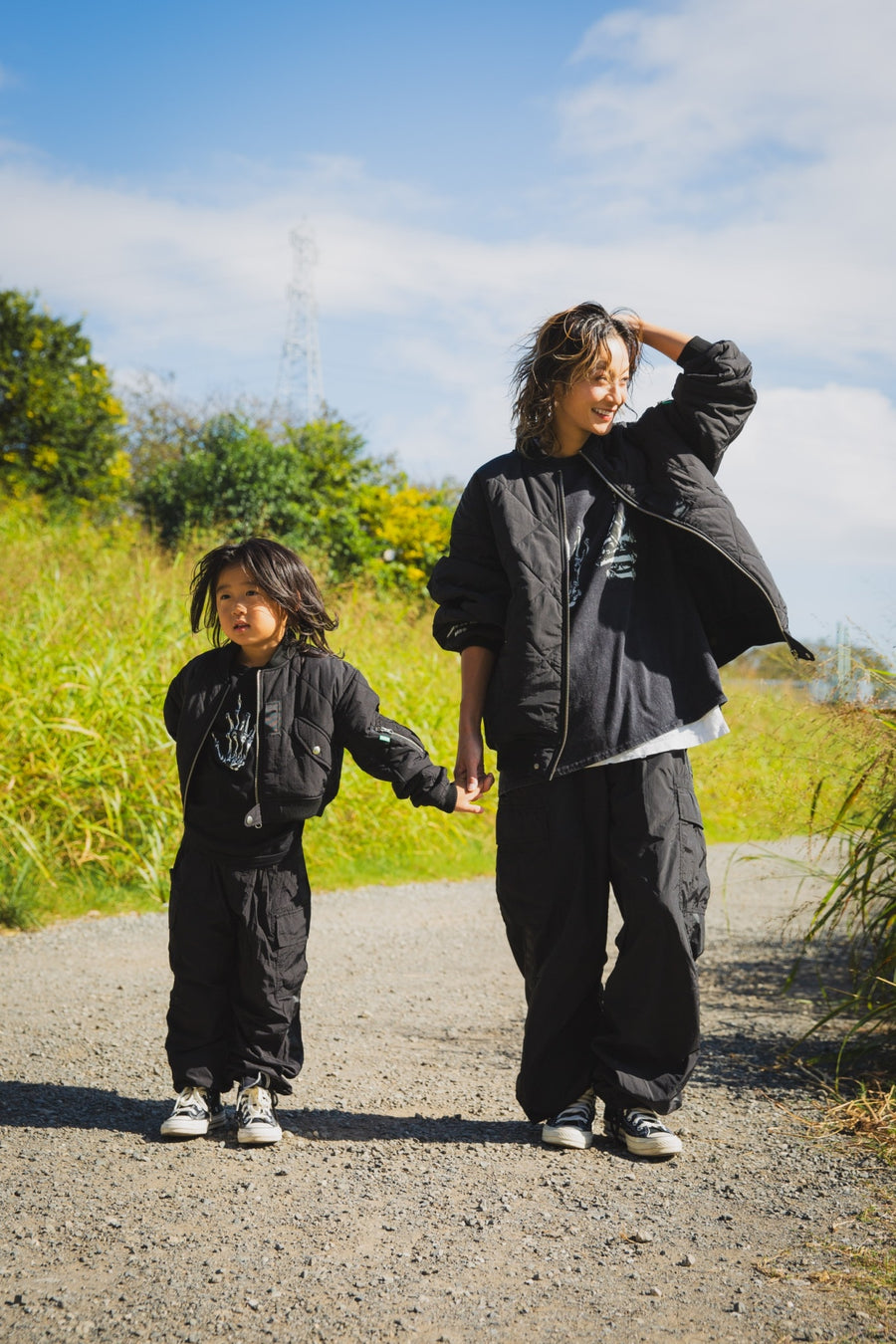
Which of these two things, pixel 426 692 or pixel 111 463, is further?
pixel 111 463

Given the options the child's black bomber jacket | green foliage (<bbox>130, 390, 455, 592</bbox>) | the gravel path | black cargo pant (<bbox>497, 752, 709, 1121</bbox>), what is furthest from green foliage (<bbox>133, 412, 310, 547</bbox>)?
black cargo pant (<bbox>497, 752, 709, 1121</bbox>)

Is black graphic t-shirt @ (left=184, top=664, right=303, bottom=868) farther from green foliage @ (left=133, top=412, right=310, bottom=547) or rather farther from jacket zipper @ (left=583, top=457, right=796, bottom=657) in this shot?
green foliage @ (left=133, top=412, right=310, bottom=547)

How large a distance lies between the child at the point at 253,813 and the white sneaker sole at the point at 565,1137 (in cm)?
62

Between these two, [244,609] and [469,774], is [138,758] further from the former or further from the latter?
[469,774]

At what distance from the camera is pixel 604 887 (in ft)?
8.87

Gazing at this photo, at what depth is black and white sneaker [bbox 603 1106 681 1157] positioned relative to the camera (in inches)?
103

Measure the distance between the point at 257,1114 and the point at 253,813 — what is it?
2.24 feet

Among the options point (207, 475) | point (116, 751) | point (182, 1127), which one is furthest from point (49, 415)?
point (182, 1127)

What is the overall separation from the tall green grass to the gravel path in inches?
37.5

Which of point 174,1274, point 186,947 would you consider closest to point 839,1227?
point 174,1274

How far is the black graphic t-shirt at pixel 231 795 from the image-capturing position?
281cm

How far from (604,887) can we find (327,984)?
204cm

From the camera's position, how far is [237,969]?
285 cm

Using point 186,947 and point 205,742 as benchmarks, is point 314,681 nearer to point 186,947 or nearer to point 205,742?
point 205,742
